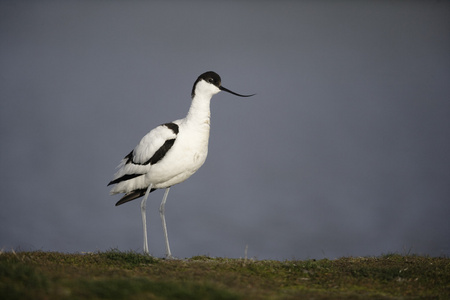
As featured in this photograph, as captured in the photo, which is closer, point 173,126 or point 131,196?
point 173,126

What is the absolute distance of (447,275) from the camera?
342 inches

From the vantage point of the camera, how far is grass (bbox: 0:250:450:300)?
5.90 m

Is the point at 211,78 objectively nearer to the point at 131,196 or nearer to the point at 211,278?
the point at 131,196

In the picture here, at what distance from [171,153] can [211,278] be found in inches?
147

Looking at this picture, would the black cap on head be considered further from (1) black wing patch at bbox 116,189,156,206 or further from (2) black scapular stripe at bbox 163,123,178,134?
(1) black wing patch at bbox 116,189,156,206

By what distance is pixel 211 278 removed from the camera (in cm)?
740

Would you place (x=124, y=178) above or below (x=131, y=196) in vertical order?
above

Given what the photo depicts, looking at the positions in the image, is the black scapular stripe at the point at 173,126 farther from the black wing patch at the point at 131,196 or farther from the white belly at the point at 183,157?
the black wing patch at the point at 131,196

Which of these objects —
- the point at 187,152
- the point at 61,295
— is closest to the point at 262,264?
the point at 187,152

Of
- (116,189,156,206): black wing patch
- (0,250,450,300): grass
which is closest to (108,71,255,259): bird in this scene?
(116,189,156,206): black wing patch

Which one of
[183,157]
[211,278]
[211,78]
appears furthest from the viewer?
[211,78]

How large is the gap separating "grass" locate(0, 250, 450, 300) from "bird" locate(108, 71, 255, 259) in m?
1.78

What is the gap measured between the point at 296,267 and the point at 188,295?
11.8 feet

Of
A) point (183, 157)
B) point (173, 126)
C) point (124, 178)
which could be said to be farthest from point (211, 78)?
point (124, 178)
